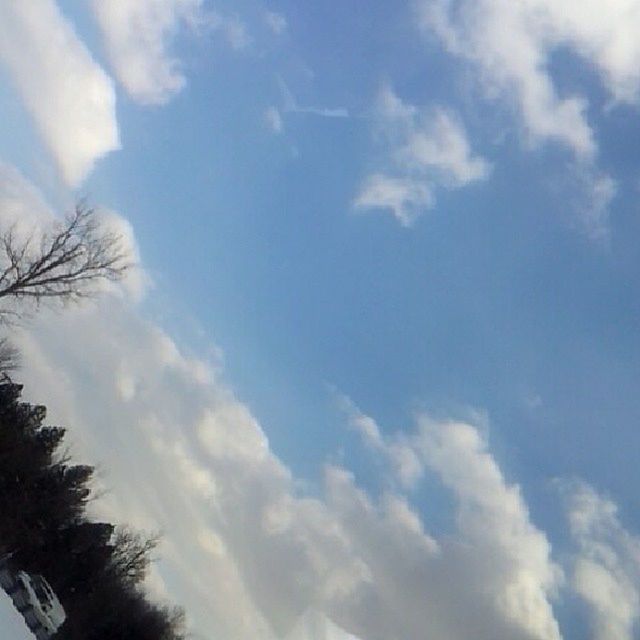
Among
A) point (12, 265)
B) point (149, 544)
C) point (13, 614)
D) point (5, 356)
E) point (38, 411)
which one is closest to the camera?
point (12, 265)

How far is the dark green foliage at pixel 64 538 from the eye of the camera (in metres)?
62.1

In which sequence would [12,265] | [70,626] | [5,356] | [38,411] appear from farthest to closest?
1. [38,411]
2. [70,626]
3. [5,356]
4. [12,265]

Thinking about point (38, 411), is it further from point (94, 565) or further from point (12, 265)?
point (12, 265)

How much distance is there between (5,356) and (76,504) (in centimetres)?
2232

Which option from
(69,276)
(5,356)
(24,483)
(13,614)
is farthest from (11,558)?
(69,276)

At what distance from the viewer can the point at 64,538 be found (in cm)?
6919

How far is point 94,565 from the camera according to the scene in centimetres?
7156

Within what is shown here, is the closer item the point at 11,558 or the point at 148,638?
the point at 11,558

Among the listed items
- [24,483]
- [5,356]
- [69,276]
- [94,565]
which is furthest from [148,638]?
[69,276]

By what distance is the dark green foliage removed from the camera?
6209 centimetres

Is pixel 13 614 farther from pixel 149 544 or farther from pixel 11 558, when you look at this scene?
pixel 149 544

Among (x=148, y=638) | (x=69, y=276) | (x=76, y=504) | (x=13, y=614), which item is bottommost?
(x=13, y=614)

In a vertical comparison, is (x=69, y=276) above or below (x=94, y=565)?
above

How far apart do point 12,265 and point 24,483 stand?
3030 cm
